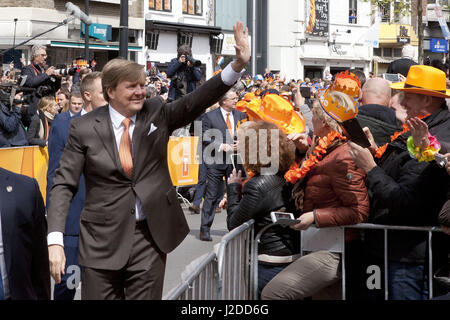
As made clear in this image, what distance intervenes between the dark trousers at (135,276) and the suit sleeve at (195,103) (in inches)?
24.8

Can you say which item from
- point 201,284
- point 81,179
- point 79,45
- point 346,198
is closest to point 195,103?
point 201,284

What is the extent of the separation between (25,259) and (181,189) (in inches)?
396

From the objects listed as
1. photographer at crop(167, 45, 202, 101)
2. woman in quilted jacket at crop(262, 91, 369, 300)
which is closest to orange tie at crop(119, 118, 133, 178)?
woman in quilted jacket at crop(262, 91, 369, 300)

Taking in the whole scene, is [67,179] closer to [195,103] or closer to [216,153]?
[195,103]

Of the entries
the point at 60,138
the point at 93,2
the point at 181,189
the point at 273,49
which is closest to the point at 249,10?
the point at 273,49

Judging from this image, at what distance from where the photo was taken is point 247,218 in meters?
4.73

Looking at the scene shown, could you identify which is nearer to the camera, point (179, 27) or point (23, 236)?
point (23, 236)

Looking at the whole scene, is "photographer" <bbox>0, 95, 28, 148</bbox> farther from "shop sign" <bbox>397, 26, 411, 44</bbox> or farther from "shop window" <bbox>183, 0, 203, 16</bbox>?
"shop sign" <bbox>397, 26, 411, 44</bbox>

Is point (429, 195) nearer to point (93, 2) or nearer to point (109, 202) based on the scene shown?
point (109, 202)

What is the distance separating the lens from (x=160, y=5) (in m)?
31.8

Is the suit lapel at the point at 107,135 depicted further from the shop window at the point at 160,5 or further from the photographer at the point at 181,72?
the shop window at the point at 160,5

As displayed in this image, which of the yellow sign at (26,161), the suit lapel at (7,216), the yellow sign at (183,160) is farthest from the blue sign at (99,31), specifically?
the suit lapel at (7,216)

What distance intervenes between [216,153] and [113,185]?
592 cm

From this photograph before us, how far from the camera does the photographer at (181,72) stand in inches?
567
